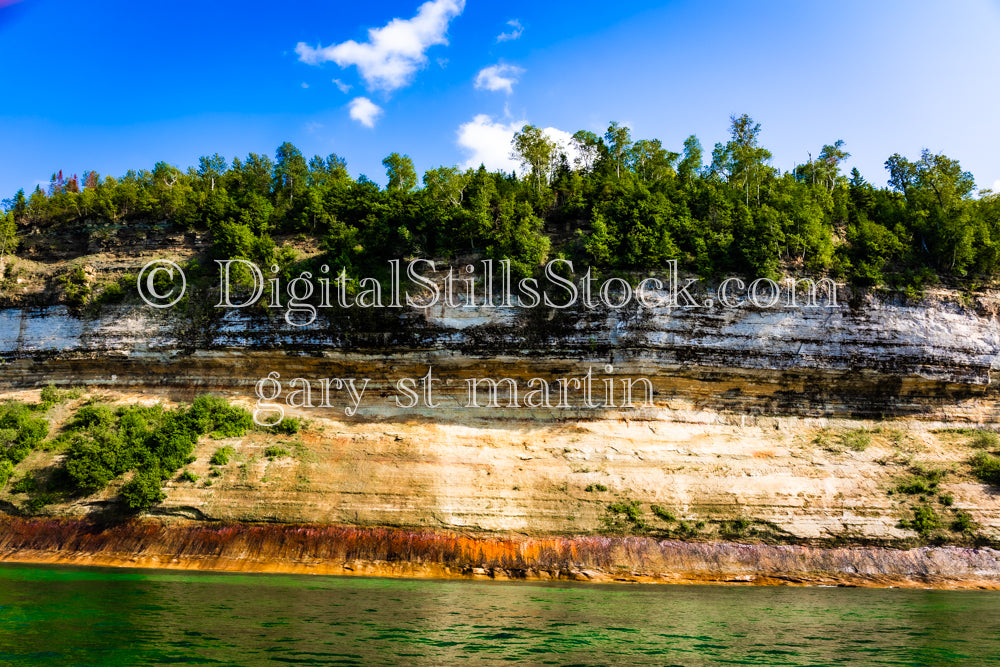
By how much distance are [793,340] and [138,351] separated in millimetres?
32903

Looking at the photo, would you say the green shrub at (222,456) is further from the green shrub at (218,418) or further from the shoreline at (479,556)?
the shoreline at (479,556)

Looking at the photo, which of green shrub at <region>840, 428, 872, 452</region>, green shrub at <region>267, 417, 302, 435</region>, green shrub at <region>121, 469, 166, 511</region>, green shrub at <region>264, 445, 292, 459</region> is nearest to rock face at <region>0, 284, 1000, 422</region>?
green shrub at <region>840, 428, 872, 452</region>

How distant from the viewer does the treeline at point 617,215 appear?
2986 centimetres

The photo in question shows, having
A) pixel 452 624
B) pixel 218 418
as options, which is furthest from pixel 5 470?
pixel 452 624

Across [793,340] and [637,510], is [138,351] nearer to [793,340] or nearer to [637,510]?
[637,510]

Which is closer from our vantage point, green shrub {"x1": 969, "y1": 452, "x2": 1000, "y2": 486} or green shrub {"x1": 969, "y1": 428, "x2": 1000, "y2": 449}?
green shrub {"x1": 969, "y1": 452, "x2": 1000, "y2": 486}

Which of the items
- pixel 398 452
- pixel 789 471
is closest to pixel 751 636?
pixel 789 471

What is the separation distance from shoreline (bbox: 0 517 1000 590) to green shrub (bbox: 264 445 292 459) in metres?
3.40

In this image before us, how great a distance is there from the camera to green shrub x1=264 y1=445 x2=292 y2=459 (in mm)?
26797

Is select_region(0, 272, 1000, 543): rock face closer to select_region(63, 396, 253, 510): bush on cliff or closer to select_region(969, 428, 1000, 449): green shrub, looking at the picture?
select_region(63, 396, 253, 510): bush on cliff

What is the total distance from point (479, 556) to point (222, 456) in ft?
41.4

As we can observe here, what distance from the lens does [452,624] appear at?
14383mm

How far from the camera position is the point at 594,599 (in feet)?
61.2

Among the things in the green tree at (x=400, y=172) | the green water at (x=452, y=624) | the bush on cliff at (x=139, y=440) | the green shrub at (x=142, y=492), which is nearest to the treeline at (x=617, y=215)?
the green tree at (x=400, y=172)
